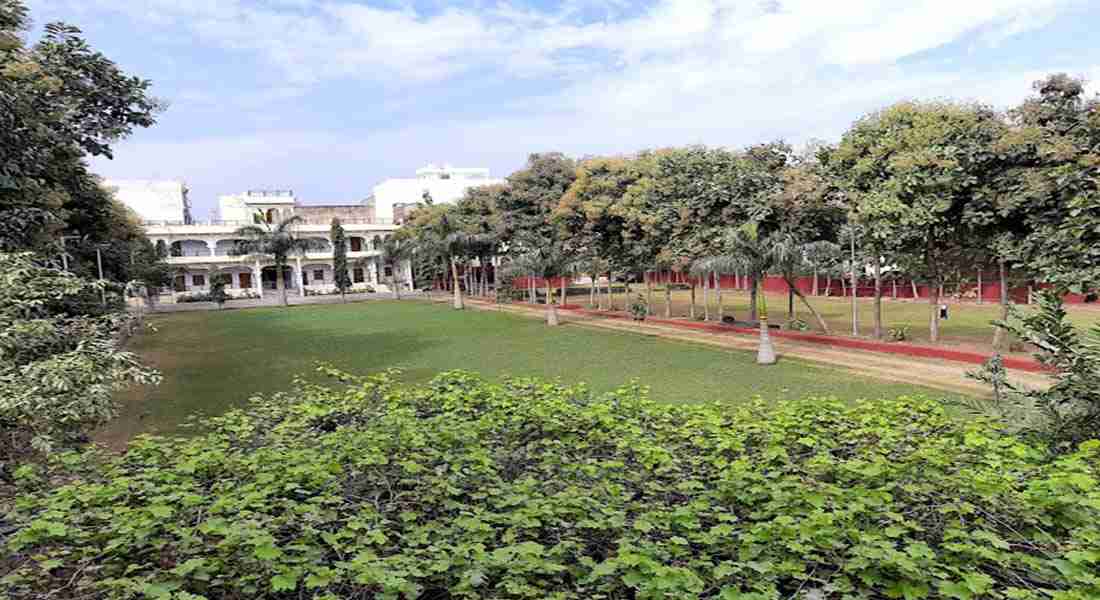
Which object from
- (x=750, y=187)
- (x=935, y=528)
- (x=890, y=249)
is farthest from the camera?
(x=750, y=187)

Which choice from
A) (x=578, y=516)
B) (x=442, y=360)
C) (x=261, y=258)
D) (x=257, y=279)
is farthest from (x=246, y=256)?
(x=578, y=516)

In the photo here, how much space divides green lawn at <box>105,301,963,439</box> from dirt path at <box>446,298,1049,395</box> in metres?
0.61

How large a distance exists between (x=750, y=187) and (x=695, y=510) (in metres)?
14.4

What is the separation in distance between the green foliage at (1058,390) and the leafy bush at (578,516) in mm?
557

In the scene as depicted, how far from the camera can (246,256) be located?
46.3 m

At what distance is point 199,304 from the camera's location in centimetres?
4347

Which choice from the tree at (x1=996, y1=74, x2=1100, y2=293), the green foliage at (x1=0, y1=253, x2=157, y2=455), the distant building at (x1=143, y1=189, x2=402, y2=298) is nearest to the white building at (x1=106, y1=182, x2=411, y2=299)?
the distant building at (x1=143, y1=189, x2=402, y2=298)

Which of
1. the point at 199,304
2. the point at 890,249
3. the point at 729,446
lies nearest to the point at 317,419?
the point at 729,446

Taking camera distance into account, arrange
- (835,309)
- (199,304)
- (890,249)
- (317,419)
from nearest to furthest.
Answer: (317,419) → (890,249) → (835,309) → (199,304)

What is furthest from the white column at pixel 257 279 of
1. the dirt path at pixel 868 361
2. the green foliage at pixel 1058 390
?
the green foliage at pixel 1058 390

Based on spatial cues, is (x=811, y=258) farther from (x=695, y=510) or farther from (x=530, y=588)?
(x=530, y=588)

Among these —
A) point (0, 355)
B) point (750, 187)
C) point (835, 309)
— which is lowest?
point (835, 309)

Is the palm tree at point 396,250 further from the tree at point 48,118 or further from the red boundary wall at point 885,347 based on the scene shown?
the tree at point 48,118

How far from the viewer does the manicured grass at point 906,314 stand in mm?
16859
